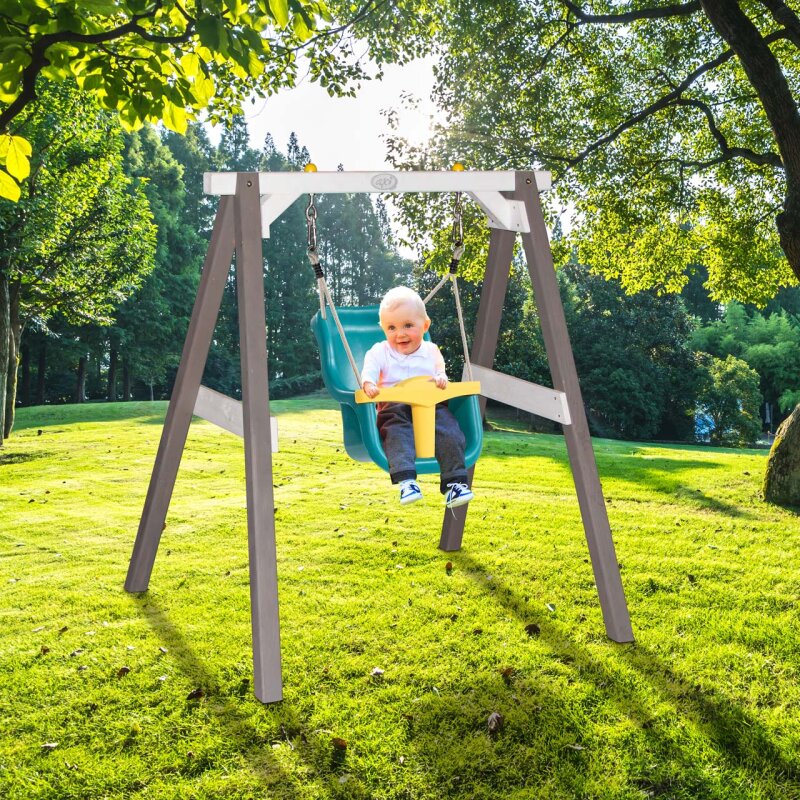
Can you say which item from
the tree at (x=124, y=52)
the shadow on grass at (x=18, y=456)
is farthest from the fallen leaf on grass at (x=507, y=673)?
the shadow on grass at (x=18, y=456)

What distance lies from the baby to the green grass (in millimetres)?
834

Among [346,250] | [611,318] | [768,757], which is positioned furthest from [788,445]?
[346,250]

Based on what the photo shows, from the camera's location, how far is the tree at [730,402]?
84.5 feet

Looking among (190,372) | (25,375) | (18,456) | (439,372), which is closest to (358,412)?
(439,372)

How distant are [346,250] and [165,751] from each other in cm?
3777

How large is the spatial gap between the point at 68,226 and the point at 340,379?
1343cm

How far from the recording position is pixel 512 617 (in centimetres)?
421

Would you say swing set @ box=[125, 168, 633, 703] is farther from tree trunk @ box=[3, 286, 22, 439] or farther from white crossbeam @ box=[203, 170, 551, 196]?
tree trunk @ box=[3, 286, 22, 439]

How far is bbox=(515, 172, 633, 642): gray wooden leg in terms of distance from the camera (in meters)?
3.76

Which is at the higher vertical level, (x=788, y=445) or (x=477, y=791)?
(x=788, y=445)

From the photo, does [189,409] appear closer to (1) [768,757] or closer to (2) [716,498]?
(1) [768,757]

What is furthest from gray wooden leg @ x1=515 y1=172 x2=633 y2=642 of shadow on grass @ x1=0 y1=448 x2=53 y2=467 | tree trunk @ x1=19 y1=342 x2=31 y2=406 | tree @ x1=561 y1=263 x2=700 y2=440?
tree trunk @ x1=19 y1=342 x2=31 y2=406

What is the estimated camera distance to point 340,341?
14.7 feet

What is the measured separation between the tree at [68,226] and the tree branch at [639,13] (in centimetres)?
876
